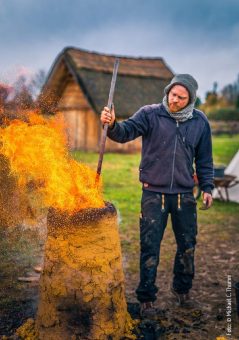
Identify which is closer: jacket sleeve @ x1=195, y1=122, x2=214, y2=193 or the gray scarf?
the gray scarf

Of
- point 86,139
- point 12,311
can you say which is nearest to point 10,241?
point 12,311

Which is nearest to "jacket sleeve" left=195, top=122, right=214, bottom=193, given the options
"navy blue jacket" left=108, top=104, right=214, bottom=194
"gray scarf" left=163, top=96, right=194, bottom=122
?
"navy blue jacket" left=108, top=104, right=214, bottom=194

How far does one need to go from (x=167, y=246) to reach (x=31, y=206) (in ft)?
7.84

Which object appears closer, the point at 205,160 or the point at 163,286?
the point at 205,160

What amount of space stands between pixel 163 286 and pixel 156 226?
1.27 m

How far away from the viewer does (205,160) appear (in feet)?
13.1

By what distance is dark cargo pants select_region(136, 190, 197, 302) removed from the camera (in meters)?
3.75

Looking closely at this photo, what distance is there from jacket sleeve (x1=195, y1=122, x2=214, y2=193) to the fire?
1.20m

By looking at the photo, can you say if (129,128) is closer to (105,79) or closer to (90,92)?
(90,92)

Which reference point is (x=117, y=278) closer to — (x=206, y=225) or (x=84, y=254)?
(x=84, y=254)

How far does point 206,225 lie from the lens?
7.43 m

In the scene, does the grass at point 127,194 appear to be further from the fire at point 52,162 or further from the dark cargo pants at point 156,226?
the dark cargo pants at point 156,226

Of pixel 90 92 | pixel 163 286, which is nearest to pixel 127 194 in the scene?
pixel 163 286

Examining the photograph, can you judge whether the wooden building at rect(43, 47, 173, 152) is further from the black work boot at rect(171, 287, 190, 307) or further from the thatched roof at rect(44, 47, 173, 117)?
the black work boot at rect(171, 287, 190, 307)
